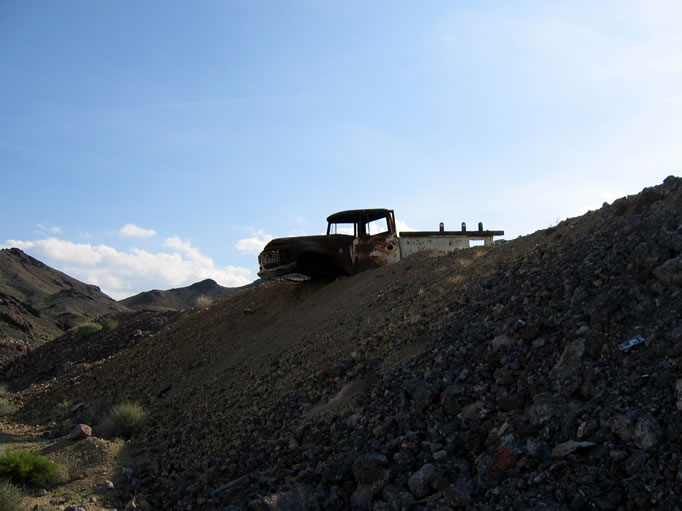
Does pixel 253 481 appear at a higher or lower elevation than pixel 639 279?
lower

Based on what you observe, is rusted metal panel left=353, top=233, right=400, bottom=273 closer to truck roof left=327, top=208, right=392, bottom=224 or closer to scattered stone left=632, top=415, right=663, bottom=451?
truck roof left=327, top=208, right=392, bottom=224

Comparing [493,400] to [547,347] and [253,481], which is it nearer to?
[547,347]

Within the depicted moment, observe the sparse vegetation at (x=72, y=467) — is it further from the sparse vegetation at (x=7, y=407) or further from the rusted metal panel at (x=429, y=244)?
the rusted metal panel at (x=429, y=244)

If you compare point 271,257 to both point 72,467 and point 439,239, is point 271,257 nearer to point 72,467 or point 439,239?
point 439,239

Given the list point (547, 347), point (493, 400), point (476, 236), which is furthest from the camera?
point (476, 236)

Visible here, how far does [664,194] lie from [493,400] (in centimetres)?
424

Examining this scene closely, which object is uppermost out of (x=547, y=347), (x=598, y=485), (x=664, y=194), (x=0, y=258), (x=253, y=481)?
(x=0, y=258)

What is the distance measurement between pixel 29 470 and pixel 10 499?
0.89m

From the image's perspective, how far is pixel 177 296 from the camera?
183ft

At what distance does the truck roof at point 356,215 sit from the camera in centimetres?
1305

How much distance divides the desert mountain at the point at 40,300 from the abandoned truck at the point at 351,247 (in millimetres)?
19557

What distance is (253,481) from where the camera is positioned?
223 inches

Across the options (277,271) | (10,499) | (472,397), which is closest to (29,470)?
(10,499)

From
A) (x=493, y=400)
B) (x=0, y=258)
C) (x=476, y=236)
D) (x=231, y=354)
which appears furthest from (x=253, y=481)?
(x=0, y=258)
